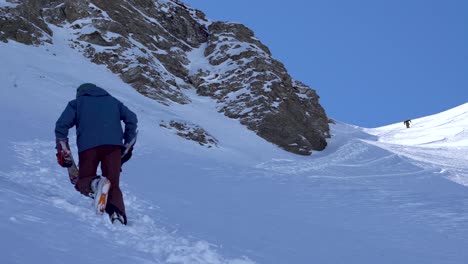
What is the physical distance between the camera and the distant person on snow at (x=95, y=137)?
19.2 ft

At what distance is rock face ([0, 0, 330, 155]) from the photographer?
100ft

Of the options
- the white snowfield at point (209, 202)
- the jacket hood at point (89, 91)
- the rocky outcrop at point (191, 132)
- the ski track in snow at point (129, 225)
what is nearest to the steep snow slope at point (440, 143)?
the white snowfield at point (209, 202)

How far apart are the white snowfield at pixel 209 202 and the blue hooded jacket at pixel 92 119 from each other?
2.44 ft

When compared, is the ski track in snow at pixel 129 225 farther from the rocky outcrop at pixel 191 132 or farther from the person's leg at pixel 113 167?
the rocky outcrop at pixel 191 132

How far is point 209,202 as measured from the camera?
973 centimetres

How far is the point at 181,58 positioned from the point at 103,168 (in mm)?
33650

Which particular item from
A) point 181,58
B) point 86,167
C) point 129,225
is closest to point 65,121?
point 86,167

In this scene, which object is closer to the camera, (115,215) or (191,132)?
(115,215)

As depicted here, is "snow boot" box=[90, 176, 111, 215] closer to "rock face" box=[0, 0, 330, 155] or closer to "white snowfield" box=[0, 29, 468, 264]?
"white snowfield" box=[0, 29, 468, 264]

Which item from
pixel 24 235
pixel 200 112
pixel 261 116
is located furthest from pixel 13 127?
pixel 261 116

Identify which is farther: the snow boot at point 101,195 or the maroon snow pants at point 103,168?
the maroon snow pants at point 103,168

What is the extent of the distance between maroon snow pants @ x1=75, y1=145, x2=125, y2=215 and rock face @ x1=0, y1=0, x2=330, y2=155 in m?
23.2

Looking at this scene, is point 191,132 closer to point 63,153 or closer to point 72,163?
point 72,163

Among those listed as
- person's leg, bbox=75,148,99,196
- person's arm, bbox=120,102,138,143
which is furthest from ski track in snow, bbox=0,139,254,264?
person's arm, bbox=120,102,138,143
